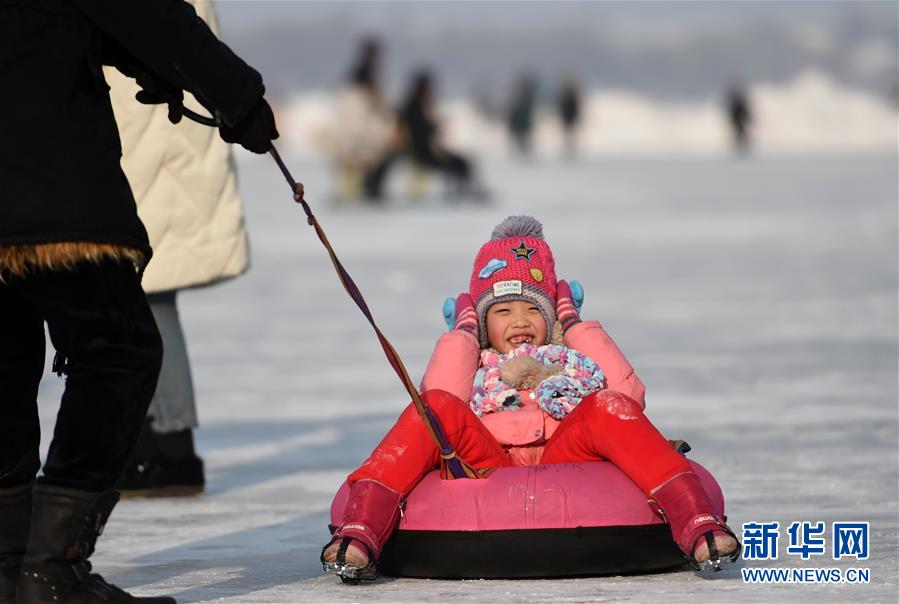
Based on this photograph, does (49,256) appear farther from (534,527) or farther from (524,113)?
(524,113)

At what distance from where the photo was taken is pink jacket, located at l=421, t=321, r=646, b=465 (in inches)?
188

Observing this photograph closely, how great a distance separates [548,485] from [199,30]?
1310 mm

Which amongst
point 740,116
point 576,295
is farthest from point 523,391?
point 740,116

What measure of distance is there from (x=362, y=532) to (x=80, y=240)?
3.32 feet

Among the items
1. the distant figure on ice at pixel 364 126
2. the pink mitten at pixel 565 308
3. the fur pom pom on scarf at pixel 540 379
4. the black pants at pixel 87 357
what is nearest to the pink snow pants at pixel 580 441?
the fur pom pom on scarf at pixel 540 379

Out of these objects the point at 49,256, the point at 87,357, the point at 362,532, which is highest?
the point at 49,256

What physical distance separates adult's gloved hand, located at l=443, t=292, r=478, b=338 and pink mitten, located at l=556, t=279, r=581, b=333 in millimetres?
217

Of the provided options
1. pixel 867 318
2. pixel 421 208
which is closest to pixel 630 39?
pixel 421 208

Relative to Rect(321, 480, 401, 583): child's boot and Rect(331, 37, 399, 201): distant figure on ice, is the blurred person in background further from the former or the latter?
Rect(331, 37, 399, 201): distant figure on ice

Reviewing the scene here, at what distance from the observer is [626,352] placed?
10023mm

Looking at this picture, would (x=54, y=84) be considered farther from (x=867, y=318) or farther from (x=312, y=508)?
(x=867, y=318)

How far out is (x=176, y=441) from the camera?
19.9 feet

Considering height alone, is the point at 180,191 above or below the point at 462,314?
above

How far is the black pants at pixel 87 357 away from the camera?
12.3 ft
